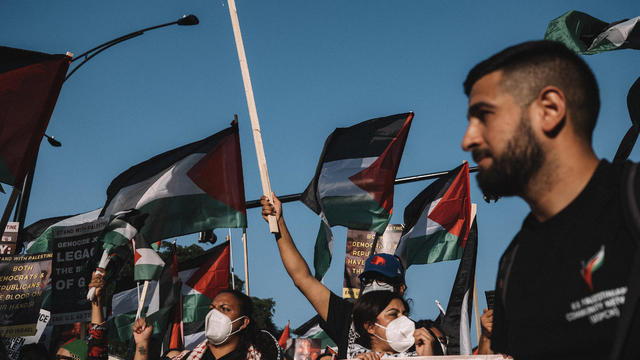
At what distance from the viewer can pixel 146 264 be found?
921 centimetres

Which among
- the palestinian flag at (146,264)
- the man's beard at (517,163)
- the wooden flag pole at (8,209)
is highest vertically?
the wooden flag pole at (8,209)

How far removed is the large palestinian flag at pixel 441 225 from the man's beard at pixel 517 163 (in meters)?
9.30

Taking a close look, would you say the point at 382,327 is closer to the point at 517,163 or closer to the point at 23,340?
the point at 517,163

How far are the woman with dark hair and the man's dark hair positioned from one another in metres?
3.82

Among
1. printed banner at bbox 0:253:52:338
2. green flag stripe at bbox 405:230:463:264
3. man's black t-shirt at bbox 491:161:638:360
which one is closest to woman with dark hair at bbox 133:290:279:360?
man's black t-shirt at bbox 491:161:638:360

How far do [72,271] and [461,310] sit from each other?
573cm

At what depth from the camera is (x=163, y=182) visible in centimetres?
876

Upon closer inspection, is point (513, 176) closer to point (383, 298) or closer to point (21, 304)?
point (383, 298)

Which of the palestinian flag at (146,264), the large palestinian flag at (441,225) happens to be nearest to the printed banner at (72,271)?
the palestinian flag at (146,264)

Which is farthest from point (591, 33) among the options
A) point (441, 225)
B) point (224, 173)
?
point (224, 173)

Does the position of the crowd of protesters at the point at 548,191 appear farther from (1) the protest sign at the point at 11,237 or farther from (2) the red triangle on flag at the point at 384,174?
(1) the protest sign at the point at 11,237

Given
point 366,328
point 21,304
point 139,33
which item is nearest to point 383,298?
point 366,328

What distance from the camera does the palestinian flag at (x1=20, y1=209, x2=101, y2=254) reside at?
11219 millimetres

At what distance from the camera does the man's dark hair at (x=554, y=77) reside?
1827mm
